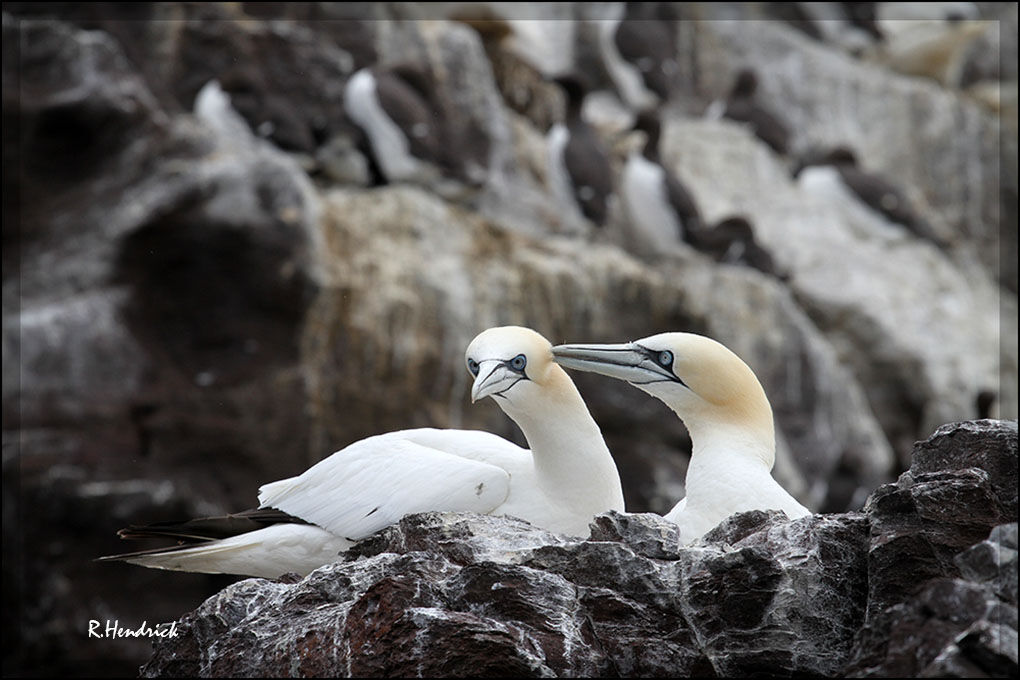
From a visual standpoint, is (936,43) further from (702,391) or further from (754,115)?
(702,391)

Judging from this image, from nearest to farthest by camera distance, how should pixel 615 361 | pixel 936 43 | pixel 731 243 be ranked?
pixel 615 361
pixel 731 243
pixel 936 43

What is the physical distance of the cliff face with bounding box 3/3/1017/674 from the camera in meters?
8.59

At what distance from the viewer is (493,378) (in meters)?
4.43

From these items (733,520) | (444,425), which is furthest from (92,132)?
(733,520)

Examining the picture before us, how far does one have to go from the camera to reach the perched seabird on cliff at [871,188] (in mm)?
13727

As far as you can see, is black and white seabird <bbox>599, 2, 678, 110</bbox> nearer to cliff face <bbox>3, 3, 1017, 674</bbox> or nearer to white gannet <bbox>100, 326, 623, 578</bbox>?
cliff face <bbox>3, 3, 1017, 674</bbox>

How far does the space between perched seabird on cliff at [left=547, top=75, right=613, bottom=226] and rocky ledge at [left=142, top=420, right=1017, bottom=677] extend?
27.6 ft

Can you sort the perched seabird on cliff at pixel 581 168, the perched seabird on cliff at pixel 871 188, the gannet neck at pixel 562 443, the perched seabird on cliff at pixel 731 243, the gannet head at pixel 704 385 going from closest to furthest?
the gannet neck at pixel 562 443 → the gannet head at pixel 704 385 → the perched seabird on cliff at pixel 581 168 → the perched seabird on cliff at pixel 731 243 → the perched seabird on cliff at pixel 871 188

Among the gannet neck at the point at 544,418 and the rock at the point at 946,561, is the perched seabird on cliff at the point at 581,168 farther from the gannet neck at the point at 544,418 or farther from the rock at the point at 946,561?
the rock at the point at 946,561

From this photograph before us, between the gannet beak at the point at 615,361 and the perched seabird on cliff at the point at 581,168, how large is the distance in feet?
22.5

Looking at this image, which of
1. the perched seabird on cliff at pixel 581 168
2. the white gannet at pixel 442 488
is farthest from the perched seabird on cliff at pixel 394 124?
the white gannet at pixel 442 488

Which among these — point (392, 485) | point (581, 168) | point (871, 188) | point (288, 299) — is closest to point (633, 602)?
point (392, 485)

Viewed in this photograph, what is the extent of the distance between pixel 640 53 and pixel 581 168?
354cm

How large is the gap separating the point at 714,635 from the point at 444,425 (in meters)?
6.32
